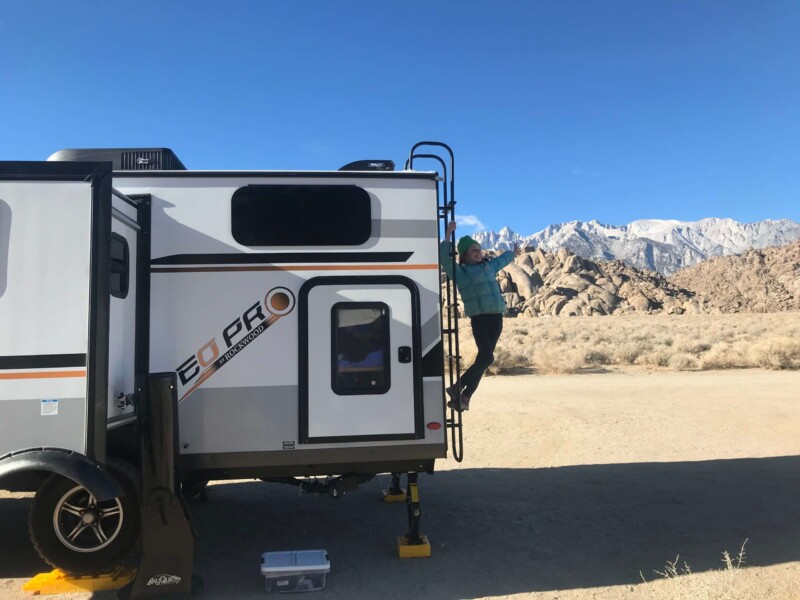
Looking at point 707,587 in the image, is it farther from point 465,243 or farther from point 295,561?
point 465,243

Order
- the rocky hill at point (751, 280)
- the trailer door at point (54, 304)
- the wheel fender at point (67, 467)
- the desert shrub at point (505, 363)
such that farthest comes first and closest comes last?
1. the rocky hill at point (751, 280)
2. the desert shrub at point (505, 363)
3. the trailer door at point (54, 304)
4. the wheel fender at point (67, 467)

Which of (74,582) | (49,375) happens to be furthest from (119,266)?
(74,582)

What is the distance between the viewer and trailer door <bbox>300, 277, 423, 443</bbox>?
5.03 m

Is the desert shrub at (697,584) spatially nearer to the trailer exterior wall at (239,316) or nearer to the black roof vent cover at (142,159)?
the trailer exterior wall at (239,316)

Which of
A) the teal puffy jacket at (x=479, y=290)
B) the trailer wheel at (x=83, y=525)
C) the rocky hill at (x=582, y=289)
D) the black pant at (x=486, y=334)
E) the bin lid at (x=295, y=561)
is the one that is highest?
the rocky hill at (x=582, y=289)

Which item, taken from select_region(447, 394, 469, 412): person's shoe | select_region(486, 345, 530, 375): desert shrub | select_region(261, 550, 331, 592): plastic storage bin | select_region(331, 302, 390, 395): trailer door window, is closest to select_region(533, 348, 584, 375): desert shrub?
select_region(486, 345, 530, 375): desert shrub

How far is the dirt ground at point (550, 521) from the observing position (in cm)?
491

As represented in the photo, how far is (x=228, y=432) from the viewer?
4965mm

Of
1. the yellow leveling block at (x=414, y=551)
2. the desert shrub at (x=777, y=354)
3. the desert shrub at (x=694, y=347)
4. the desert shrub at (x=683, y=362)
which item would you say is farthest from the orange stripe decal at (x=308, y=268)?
the desert shrub at (x=694, y=347)

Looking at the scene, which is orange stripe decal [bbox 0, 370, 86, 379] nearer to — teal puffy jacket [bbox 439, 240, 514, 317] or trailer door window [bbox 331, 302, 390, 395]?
trailer door window [bbox 331, 302, 390, 395]

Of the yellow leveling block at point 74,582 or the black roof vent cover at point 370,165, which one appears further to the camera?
the black roof vent cover at point 370,165

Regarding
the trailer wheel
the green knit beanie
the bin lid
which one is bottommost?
the bin lid

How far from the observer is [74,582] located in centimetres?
482

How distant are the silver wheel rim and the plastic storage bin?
3.74 ft
